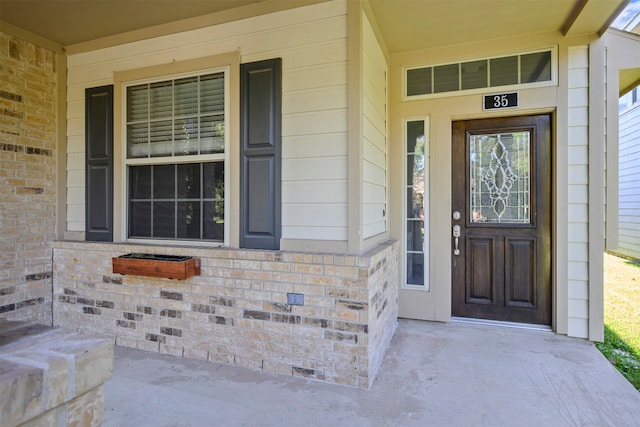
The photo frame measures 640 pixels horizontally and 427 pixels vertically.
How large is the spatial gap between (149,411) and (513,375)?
2382 millimetres

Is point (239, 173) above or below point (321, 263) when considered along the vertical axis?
above

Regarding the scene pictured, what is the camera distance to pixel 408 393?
223 centimetres

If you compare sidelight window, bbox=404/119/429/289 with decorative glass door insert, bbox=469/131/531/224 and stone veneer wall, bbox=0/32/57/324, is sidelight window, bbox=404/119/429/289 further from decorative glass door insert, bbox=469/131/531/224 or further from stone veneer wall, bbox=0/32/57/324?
stone veneer wall, bbox=0/32/57/324

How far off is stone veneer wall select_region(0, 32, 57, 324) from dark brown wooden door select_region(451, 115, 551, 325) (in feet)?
12.9

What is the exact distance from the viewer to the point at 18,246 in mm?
3127

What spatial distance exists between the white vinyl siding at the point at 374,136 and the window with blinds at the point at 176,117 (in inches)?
45.8

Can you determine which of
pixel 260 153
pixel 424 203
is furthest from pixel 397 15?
pixel 424 203

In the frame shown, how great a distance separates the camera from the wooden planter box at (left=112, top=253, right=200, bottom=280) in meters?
2.63

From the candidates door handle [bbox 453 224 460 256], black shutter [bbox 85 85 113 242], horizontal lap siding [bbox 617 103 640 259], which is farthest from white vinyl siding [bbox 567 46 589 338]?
horizontal lap siding [bbox 617 103 640 259]

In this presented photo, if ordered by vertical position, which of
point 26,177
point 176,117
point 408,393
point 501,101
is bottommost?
point 408,393

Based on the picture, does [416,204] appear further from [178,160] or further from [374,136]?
[178,160]

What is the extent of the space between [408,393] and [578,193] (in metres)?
2.33

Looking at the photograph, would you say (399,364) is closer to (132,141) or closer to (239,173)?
(239,173)

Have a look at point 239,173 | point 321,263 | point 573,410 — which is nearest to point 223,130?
point 239,173
